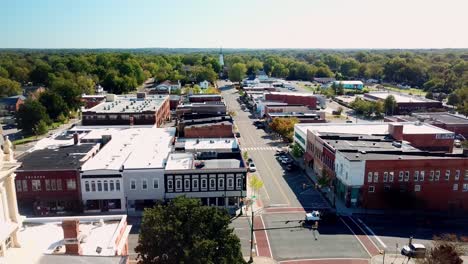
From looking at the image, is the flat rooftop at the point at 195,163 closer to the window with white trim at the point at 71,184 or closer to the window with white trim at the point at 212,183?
the window with white trim at the point at 212,183

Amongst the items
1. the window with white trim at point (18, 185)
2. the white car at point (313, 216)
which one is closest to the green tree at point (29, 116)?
the window with white trim at point (18, 185)

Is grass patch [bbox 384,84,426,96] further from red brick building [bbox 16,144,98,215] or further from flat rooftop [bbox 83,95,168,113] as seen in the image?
red brick building [bbox 16,144,98,215]

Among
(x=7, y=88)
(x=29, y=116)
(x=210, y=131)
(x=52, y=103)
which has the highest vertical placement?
(x=7, y=88)

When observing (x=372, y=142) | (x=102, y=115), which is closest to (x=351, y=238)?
(x=372, y=142)

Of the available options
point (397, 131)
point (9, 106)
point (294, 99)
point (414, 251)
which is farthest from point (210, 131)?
point (9, 106)

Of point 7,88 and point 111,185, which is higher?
point 7,88

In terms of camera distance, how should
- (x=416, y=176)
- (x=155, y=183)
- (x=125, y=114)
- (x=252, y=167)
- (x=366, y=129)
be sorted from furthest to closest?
(x=125, y=114) → (x=366, y=129) → (x=252, y=167) → (x=416, y=176) → (x=155, y=183)

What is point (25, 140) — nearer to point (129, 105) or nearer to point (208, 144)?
point (129, 105)
